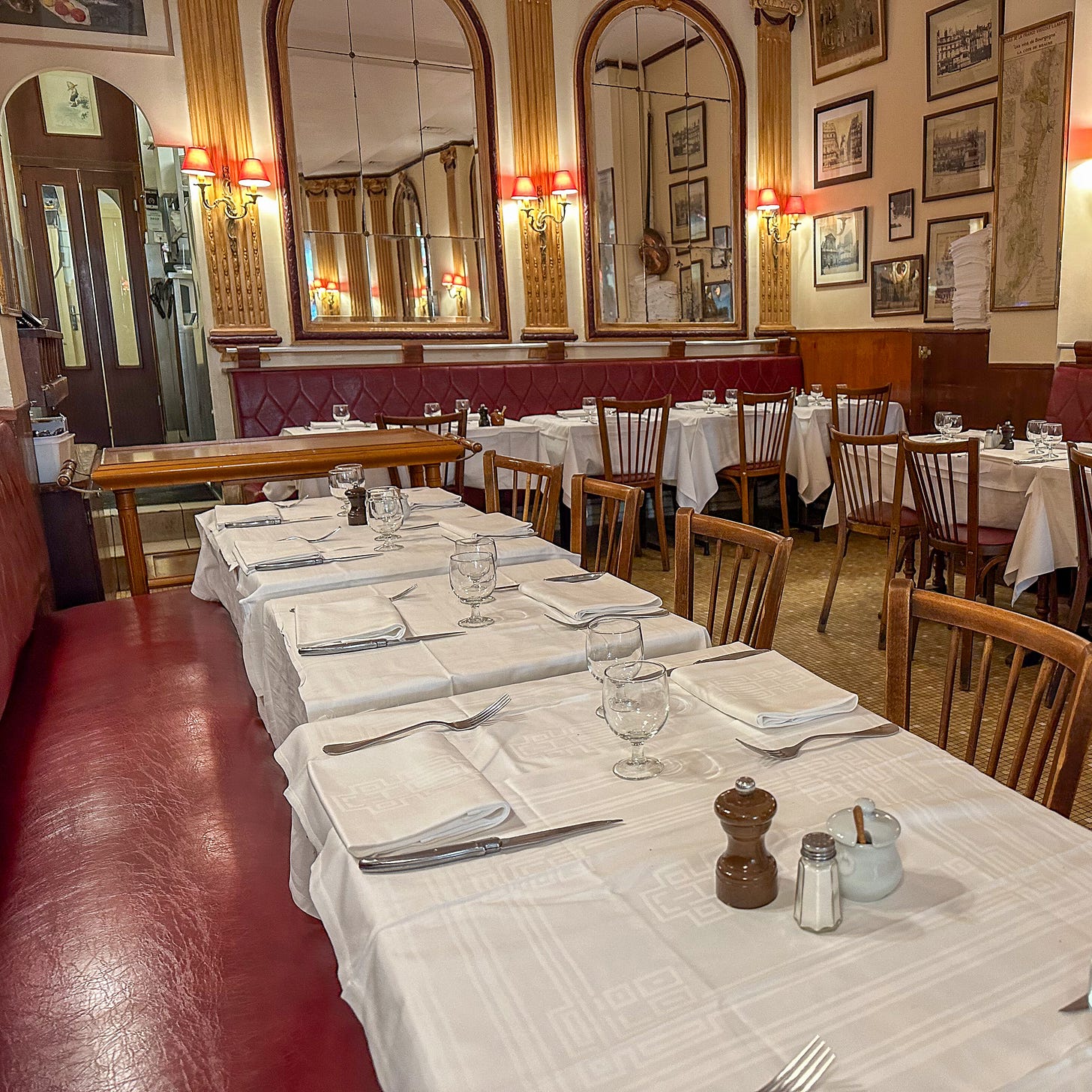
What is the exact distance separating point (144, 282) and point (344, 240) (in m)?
2.48

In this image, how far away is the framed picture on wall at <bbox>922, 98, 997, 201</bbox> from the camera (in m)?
6.34

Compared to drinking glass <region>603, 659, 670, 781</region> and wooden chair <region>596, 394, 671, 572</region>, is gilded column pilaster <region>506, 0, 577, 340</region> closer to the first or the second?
wooden chair <region>596, 394, 671, 572</region>

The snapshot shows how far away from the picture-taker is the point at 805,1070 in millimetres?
690

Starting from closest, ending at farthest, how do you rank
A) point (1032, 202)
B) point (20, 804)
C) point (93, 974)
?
point (93, 974) → point (20, 804) → point (1032, 202)

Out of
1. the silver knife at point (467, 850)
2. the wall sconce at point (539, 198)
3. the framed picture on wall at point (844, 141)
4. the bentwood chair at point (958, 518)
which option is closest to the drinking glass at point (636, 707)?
the silver knife at point (467, 850)

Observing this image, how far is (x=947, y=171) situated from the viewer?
21.8 feet

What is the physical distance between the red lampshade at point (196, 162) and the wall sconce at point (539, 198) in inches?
88.9

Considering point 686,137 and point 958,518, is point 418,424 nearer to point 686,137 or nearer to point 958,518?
point 958,518

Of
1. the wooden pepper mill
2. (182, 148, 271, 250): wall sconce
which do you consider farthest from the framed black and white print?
the wooden pepper mill

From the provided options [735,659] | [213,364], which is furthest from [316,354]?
[735,659]

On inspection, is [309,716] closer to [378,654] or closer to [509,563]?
[378,654]

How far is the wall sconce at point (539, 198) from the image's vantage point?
23.7ft

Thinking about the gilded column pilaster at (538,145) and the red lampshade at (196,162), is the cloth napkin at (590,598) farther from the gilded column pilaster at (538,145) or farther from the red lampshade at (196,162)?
the gilded column pilaster at (538,145)

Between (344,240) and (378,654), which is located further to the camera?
(344,240)
